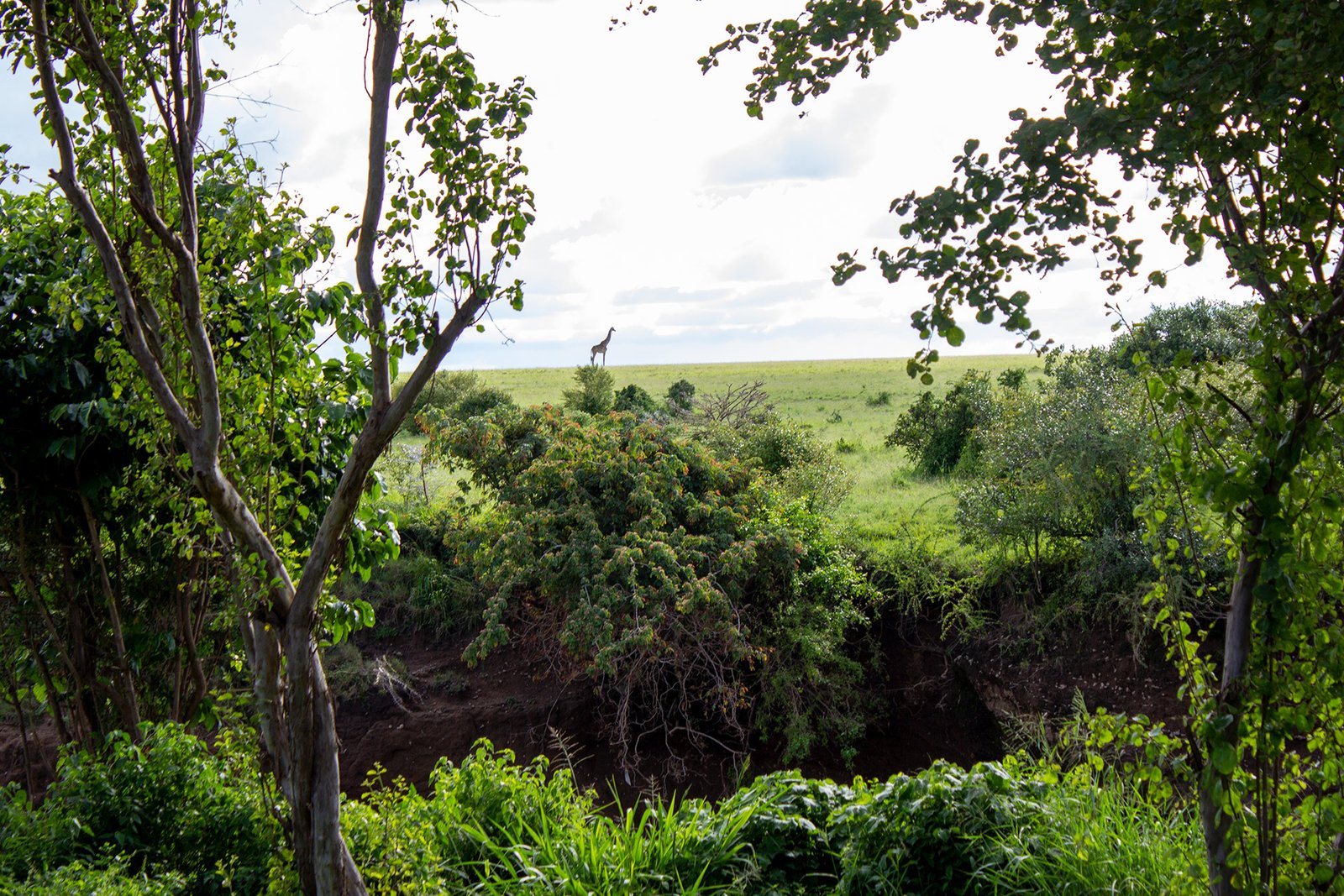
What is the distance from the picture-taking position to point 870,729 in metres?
8.75

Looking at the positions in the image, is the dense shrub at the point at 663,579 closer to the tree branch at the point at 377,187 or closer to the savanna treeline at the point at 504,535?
the savanna treeline at the point at 504,535

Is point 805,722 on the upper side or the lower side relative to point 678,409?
lower

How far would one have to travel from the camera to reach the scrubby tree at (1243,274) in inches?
87.7

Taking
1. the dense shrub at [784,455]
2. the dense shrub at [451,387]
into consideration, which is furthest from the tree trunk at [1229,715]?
the dense shrub at [451,387]

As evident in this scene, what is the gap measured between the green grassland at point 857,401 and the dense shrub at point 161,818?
4829 mm

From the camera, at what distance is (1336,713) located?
2424mm

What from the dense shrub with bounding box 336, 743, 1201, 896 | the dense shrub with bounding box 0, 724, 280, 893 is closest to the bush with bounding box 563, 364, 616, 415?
the dense shrub with bounding box 336, 743, 1201, 896

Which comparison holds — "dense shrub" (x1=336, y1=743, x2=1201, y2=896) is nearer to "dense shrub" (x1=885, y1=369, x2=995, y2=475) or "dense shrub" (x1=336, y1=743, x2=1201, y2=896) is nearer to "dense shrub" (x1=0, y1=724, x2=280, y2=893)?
"dense shrub" (x1=0, y1=724, x2=280, y2=893)

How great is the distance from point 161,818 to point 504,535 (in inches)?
163

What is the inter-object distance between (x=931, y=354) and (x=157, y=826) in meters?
3.92

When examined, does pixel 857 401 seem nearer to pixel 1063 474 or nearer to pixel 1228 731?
pixel 1063 474

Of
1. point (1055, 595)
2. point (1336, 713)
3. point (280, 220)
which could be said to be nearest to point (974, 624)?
point (1055, 595)

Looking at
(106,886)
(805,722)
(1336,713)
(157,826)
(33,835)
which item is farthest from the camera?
(805,722)

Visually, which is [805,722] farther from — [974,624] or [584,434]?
[584,434]
